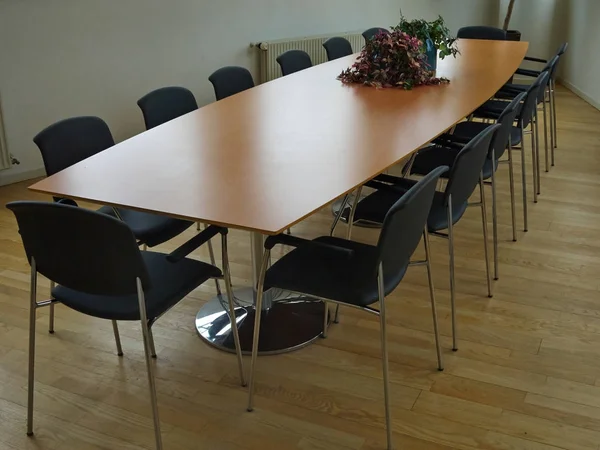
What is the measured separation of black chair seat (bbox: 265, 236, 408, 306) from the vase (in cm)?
181

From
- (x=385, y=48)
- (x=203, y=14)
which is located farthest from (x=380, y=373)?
(x=203, y=14)

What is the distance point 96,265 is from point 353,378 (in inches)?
41.2

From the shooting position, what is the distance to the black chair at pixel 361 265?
6.41 feet

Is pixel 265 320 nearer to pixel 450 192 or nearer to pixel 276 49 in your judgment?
pixel 450 192

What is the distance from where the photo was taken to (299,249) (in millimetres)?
2381

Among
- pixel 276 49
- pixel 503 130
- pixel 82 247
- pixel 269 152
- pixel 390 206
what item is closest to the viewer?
pixel 82 247

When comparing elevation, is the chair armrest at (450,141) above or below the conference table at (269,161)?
below

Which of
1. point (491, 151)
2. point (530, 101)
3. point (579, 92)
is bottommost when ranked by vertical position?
point (579, 92)

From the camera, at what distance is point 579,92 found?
23.8ft

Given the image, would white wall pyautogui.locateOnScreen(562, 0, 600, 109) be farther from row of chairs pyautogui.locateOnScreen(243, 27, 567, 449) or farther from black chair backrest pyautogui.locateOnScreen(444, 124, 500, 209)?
black chair backrest pyautogui.locateOnScreen(444, 124, 500, 209)

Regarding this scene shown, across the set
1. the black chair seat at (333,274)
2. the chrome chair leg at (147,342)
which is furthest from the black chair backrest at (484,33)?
the chrome chair leg at (147,342)

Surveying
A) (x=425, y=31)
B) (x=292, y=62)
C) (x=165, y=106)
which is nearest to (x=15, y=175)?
(x=165, y=106)

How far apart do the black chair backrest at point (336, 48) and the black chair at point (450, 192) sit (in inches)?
93.7

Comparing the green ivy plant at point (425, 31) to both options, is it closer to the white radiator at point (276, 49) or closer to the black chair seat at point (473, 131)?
the black chair seat at point (473, 131)
